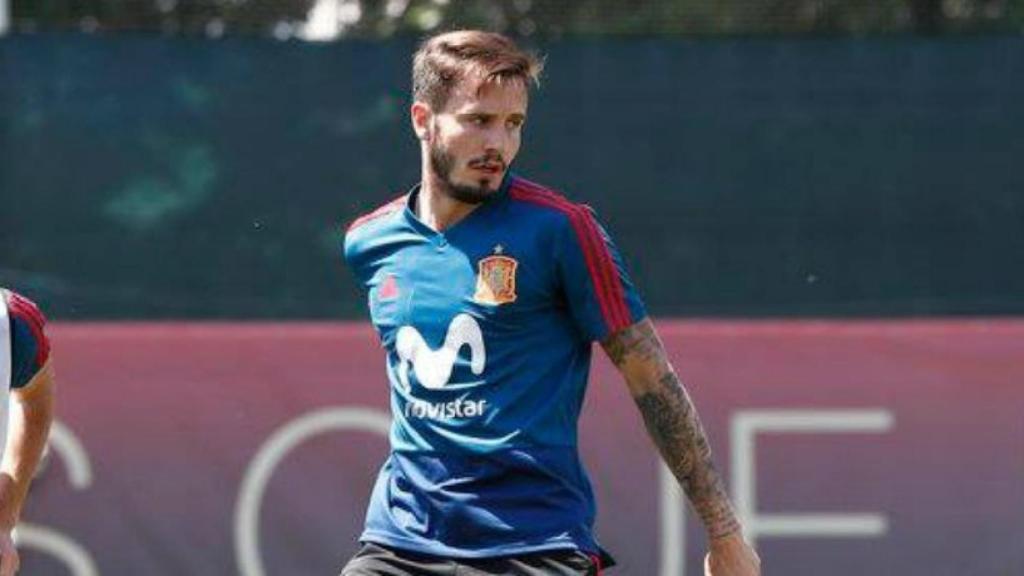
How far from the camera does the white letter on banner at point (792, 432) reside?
9.46m

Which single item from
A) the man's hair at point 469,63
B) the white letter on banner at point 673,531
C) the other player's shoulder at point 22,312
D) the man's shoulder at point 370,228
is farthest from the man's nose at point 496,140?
the white letter on banner at point 673,531

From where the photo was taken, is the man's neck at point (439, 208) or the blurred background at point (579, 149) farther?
the blurred background at point (579, 149)

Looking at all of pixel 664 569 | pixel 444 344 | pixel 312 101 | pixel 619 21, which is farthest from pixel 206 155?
pixel 444 344

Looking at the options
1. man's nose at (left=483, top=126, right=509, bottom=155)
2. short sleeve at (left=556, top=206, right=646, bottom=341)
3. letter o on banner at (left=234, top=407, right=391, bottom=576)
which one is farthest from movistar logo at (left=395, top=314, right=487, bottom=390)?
letter o on banner at (left=234, top=407, right=391, bottom=576)

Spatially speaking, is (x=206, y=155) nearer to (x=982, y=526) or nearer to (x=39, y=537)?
(x=39, y=537)

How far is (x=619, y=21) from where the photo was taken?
1040cm

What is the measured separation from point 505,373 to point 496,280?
21 cm

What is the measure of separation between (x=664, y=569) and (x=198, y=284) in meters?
2.32

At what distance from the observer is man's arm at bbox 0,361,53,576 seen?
18.8 ft

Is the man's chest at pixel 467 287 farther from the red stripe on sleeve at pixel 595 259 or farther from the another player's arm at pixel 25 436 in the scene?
the another player's arm at pixel 25 436

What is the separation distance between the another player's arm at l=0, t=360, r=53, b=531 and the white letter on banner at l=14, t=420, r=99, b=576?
12.1 feet

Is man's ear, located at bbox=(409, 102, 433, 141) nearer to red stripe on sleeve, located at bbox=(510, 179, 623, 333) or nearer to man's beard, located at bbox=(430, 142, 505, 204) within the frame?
man's beard, located at bbox=(430, 142, 505, 204)

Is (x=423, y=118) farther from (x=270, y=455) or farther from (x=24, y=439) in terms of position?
(x=270, y=455)

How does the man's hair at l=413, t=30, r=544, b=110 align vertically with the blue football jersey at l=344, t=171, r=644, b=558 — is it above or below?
above
